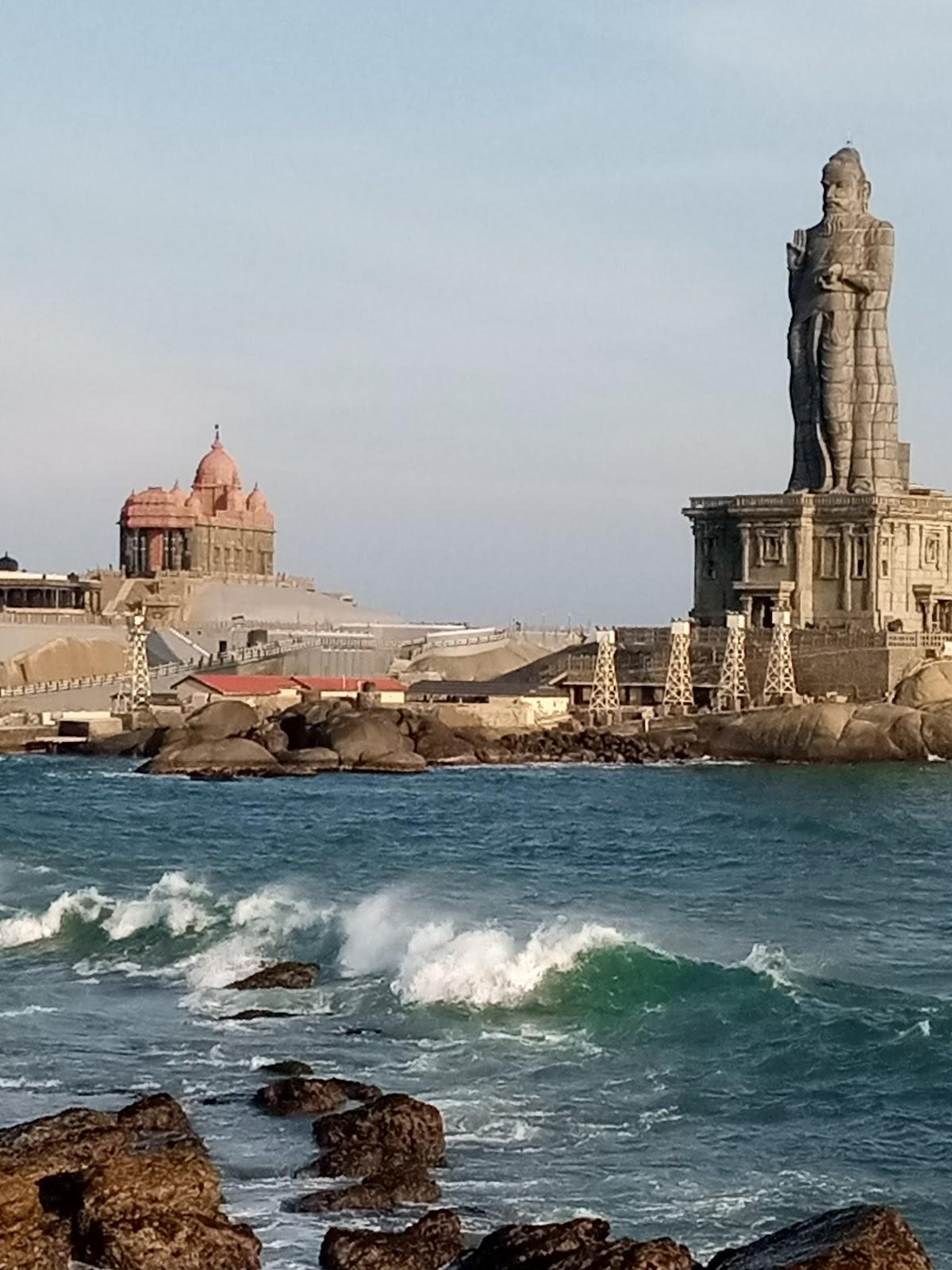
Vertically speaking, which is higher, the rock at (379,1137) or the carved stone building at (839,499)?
the carved stone building at (839,499)

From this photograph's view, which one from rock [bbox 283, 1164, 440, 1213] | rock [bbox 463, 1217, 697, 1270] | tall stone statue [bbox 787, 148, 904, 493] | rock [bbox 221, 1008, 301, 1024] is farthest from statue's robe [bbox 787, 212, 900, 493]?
rock [bbox 463, 1217, 697, 1270]

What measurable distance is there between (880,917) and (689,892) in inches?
218

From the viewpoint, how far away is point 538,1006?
3091 centimetres

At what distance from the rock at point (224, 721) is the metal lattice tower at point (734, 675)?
20.5 m

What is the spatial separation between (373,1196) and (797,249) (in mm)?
95377

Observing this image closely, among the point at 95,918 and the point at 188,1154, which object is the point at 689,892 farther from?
the point at 188,1154

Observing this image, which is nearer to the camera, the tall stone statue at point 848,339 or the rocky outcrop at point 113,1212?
the rocky outcrop at point 113,1212

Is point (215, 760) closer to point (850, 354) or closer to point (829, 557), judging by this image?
point (829, 557)

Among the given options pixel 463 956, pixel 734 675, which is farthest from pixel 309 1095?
pixel 734 675

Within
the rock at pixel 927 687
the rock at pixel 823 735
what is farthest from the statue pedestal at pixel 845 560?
the rock at pixel 823 735

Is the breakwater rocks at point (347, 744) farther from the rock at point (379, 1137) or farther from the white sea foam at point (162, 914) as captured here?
the rock at point (379, 1137)

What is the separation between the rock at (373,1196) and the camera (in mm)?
20312

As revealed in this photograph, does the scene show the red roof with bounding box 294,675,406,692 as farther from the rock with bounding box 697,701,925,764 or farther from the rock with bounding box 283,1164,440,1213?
the rock with bounding box 283,1164,440,1213

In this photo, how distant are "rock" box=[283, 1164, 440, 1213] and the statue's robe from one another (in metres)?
90.3
